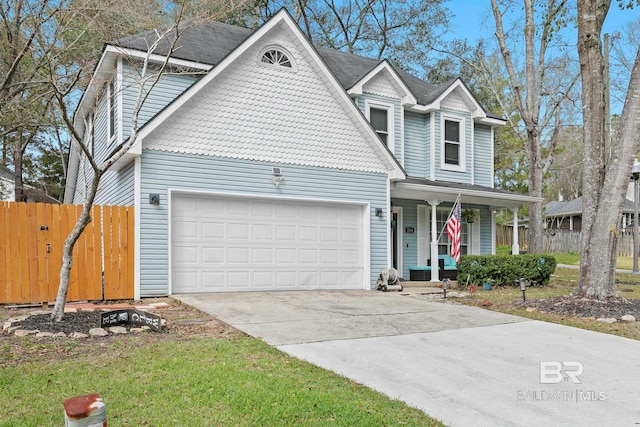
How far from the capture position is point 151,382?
419 centimetres

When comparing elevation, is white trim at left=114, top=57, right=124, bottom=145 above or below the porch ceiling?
above

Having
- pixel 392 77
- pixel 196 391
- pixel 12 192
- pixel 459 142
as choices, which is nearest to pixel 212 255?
pixel 196 391

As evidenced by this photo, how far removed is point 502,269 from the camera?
484 inches

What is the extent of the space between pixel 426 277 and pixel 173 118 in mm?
8638

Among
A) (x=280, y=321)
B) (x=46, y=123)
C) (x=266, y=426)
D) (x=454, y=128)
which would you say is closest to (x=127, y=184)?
(x=280, y=321)

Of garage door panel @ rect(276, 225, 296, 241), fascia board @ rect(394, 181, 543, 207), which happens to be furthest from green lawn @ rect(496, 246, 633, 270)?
garage door panel @ rect(276, 225, 296, 241)

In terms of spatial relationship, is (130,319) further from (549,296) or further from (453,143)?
(453,143)

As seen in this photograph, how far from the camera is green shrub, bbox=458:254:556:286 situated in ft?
40.0

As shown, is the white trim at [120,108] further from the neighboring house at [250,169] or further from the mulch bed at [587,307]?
the mulch bed at [587,307]

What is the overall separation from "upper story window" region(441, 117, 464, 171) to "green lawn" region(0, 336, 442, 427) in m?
11.8

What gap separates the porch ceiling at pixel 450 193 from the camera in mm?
13156

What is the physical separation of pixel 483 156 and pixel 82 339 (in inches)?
564

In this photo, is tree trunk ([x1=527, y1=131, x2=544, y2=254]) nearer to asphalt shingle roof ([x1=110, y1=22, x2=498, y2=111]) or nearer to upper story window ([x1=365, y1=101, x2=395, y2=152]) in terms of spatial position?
asphalt shingle roof ([x1=110, y1=22, x2=498, y2=111])

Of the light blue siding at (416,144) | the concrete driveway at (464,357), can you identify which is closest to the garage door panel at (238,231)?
the concrete driveway at (464,357)
